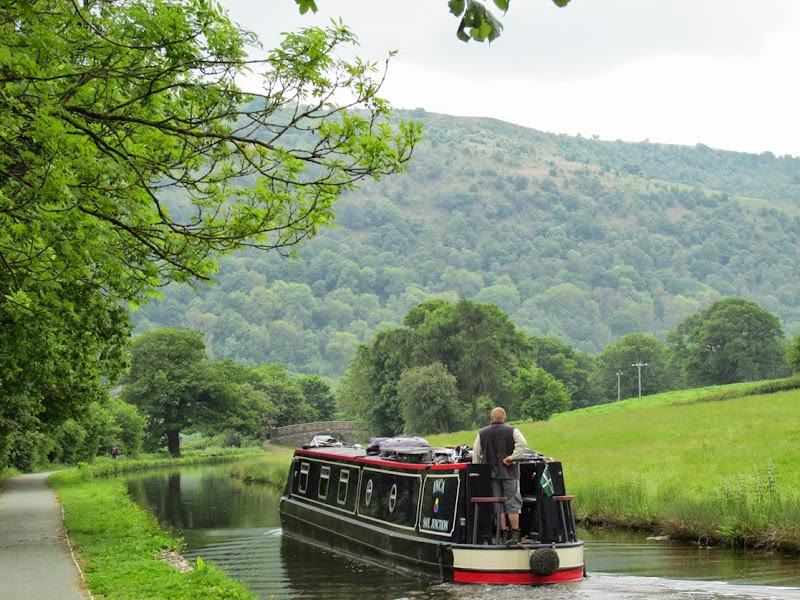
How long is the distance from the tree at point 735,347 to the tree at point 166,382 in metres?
44.7

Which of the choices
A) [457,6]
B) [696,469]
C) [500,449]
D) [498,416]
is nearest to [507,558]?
[500,449]

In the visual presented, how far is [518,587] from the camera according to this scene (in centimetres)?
1310

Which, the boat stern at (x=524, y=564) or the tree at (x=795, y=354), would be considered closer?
the boat stern at (x=524, y=564)

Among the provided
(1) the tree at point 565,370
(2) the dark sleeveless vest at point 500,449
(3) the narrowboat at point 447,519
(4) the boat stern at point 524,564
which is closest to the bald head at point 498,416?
(2) the dark sleeveless vest at point 500,449

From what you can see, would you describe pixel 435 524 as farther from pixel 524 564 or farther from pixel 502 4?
pixel 502 4

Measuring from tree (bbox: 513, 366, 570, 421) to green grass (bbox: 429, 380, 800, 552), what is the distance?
19.4 m

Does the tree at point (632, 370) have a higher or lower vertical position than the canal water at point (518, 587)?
higher

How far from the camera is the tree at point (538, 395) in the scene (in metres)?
65.6

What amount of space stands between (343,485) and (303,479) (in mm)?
3203

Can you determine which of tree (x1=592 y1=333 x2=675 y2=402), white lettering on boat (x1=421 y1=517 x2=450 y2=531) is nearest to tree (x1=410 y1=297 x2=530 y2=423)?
tree (x1=592 y1=333 x2=675 y2=402)

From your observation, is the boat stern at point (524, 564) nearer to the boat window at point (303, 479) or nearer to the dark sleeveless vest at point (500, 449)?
the dark sleeveless vest at point (500, 449)

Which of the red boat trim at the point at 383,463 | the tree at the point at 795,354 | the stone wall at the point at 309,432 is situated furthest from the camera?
the stone wall at the point at 309,432

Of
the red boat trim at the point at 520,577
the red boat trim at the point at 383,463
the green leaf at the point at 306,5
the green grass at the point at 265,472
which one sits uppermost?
the green leaf at the point at 306,5

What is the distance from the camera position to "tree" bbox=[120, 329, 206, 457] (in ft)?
215
